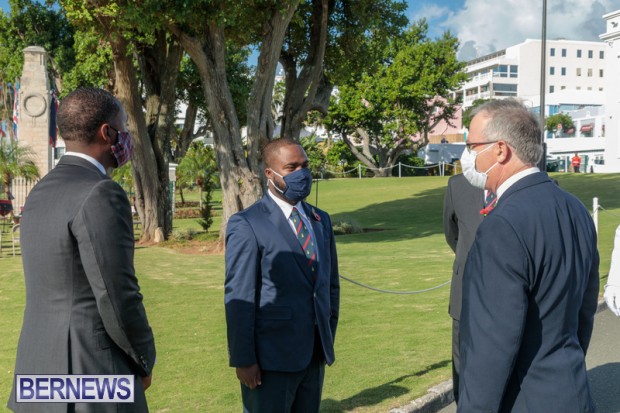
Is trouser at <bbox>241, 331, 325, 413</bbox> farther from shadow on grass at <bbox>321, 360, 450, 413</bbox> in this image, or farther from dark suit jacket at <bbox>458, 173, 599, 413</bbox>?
shadow on grass at <bbox>321, 360, 450, 413</bbox>

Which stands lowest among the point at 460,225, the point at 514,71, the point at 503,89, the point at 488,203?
the point at 460,225

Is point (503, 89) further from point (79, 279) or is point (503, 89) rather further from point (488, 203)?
point (79, 279)

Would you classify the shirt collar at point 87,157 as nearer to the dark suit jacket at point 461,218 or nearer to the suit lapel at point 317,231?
the suit lapel at point 317,231

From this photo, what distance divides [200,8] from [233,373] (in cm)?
1136

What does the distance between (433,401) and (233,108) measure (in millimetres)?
13710

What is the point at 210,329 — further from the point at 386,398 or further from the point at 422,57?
the point at 422,57

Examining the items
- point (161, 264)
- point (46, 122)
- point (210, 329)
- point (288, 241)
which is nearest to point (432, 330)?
point (210, 329)

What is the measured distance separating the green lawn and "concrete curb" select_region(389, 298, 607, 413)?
131mm

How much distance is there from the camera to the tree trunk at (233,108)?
17.8 metres

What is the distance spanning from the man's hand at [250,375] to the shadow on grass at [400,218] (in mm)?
17158

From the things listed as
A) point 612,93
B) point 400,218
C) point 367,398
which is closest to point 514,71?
point 612,93

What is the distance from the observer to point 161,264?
54.5ft

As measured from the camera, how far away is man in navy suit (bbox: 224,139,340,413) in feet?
12.3

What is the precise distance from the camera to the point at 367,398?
19.4 ft
